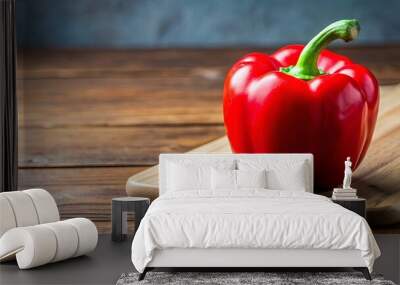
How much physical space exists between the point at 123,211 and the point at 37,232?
3.62ft

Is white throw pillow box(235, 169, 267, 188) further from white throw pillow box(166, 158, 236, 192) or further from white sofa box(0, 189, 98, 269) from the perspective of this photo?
white sofa box(0, 189, 98, 269)

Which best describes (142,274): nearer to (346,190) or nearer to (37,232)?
(37,232)

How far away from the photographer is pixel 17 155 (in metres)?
5.92

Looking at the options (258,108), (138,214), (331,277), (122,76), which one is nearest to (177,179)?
(138,214)

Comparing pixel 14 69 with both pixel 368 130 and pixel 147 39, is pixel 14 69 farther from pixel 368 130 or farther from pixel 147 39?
pixel 368 130

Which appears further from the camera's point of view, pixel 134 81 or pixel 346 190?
pixel 134 81


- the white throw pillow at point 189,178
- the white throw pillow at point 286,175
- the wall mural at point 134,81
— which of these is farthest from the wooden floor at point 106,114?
the white throw pillow at point 286,175

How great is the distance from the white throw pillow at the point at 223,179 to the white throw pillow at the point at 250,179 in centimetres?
3

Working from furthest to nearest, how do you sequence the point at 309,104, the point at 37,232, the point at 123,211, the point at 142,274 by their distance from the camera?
1. the point at 123,211
2. the point at 309,104
3. the point at 37,232
4. the point at 142,274

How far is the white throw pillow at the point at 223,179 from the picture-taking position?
511cm


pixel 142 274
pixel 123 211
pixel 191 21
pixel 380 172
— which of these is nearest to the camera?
pixel 142 274

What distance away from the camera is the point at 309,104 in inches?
201

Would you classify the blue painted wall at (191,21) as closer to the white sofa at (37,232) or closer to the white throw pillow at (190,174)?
the white throw pillow at (190,174)

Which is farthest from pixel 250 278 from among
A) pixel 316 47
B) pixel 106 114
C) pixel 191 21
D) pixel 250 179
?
pixel 191 21
